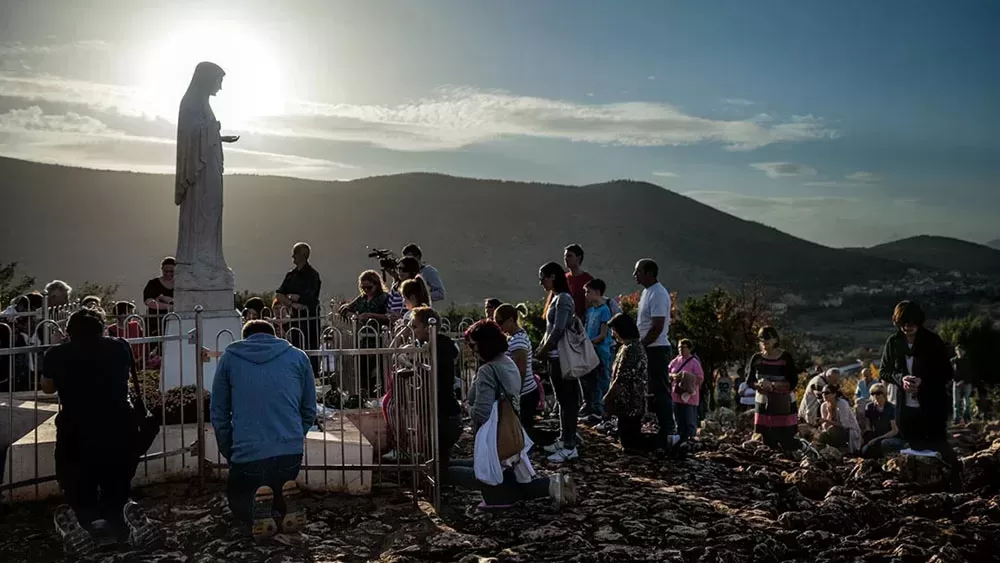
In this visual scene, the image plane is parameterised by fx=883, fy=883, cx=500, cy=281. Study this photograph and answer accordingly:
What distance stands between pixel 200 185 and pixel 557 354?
16.8 ft

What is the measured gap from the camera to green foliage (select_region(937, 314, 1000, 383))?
3372cm

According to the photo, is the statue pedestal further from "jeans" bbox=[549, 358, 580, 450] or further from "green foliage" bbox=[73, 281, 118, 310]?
"green foliage" bbox=[73, 281, 118, 310]

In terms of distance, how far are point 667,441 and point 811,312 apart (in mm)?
61224

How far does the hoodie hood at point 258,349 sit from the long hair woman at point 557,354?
3282 millimetres

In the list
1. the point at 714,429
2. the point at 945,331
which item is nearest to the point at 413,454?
the point at 714,429

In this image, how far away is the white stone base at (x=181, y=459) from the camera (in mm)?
6941

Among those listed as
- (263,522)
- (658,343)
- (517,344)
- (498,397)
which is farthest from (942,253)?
(263,522)

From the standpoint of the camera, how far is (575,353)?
8.61m

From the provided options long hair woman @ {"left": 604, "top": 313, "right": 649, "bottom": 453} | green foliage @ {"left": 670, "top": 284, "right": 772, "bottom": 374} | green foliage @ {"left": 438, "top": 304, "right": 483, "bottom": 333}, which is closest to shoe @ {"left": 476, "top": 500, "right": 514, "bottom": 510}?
long hair woman @ {"left": 604, "top": 313, "right": 649, "bottom": 453}

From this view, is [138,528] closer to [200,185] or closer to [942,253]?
[200,185]

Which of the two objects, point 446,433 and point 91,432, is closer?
point 91,432

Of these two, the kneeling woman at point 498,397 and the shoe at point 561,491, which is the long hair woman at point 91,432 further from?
the shoe at point 561,491

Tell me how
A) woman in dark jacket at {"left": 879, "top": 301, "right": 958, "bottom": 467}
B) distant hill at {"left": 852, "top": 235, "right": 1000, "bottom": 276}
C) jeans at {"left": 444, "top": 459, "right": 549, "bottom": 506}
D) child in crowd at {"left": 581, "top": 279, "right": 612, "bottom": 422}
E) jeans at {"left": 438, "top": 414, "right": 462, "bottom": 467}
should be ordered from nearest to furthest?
jeans at {"left": 444, "top": 459, "right": 549, "bottom": 506}
jeans at {"left": 438, "top": 414, "right": 462, "bottom": 467}
woman in dark jacket at {"left": 879, "top": 301, "right": 958, "bottom": 467}
child in crowd at {"left": 581, "top": 279, "right": 612, "bottom": 422}
distant hill at {"left": 852, "top": 235, "right": 1000, "bottom": 276}

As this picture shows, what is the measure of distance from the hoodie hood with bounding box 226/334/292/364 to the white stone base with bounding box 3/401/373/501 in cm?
125
